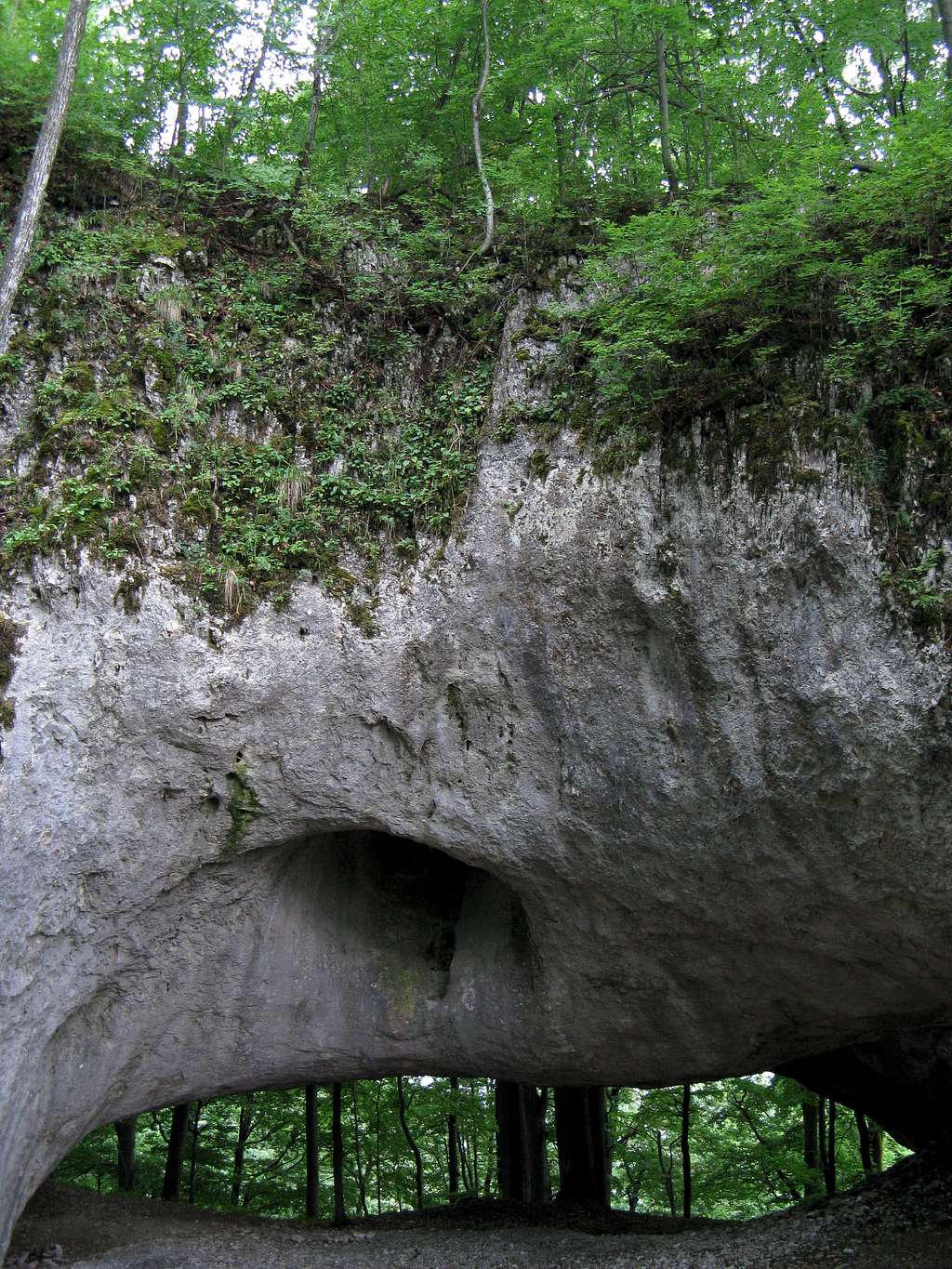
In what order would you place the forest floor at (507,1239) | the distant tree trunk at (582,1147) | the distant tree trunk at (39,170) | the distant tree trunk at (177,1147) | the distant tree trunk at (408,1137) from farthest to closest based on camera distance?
the distant tree trunk at (408,1137)
the distant tree trunk at (177,1147)
the distant tree trunk at (582,1147)
the forest floor at (507,1239)
the distant tree trunk at (39,170)

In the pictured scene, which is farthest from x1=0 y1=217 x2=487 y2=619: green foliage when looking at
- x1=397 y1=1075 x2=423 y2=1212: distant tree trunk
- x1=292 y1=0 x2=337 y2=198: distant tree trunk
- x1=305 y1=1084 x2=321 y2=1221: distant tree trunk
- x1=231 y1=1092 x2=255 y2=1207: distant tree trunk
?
x1=231 y1=1092 x2=255 y2=1207: distant tree trunk

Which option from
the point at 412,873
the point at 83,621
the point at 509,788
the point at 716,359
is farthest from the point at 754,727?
the point at 83,621

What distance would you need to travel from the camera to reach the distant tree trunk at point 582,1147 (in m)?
10.9

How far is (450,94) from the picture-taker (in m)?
9.98

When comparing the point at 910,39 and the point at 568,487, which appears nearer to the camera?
the point at 568,487

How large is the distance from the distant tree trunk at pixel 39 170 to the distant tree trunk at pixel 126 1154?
1019 centimetres

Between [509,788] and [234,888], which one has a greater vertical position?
[509,788]

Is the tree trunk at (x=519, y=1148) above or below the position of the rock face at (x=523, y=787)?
below

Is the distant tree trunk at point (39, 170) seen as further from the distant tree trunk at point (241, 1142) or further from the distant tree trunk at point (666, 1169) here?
the distant tree trunk at point (666, 1169)

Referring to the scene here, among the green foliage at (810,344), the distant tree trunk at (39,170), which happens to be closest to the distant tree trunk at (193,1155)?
the distant tree trunk at (39,170)

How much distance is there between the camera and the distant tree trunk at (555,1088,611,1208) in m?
10.9

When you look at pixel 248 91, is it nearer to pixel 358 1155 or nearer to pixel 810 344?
pixel 810 344

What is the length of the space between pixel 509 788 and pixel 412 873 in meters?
2.28

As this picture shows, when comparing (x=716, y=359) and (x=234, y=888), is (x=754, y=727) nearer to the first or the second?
(x=716, y=359)
